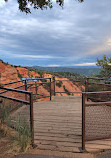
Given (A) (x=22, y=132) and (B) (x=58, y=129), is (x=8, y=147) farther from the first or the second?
(B) (x=58, y=129)

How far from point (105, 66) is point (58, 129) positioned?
1547cm

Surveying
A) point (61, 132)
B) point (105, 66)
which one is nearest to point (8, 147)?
point (61, 132)

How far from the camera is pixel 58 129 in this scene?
162 inches

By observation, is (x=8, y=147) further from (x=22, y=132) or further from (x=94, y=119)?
(x=94, y=119)

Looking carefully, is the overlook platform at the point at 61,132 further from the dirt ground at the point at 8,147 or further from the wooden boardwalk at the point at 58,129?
the dirt ground at the point at 8,147

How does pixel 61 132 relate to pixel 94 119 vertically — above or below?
below

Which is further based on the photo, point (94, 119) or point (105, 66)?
point (105, 66)

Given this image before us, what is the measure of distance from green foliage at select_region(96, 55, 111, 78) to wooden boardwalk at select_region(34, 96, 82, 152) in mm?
13292

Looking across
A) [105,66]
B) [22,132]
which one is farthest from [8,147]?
[105,66]

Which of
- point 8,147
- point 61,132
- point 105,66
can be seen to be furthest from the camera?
point 105,66

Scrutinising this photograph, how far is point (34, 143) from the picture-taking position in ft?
11.2

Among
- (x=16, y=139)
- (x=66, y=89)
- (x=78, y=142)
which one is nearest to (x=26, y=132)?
(x=16, y=139)

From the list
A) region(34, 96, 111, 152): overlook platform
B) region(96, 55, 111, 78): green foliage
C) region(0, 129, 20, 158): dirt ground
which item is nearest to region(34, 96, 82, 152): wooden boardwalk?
region(34, 96, 111, 152): overlook platform

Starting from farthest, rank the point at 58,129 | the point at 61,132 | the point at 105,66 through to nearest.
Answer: the point at 105,66, the point at 58,129, the point at 61,132
